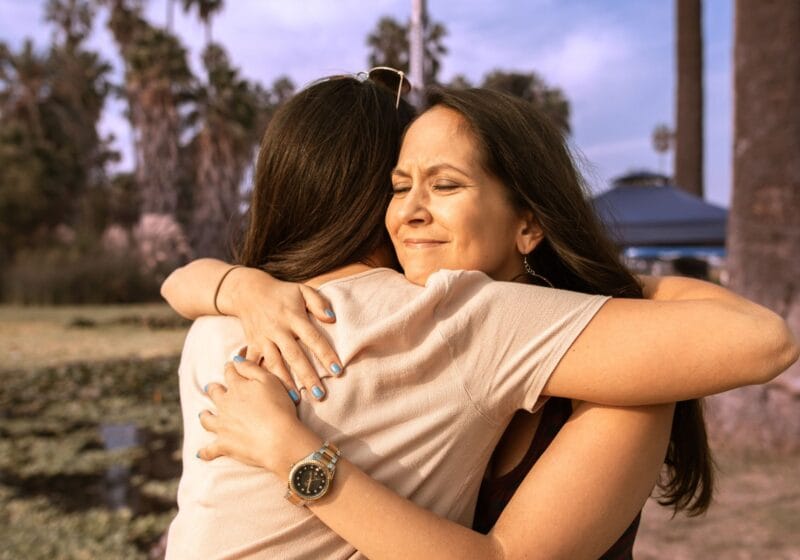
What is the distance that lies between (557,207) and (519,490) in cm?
65

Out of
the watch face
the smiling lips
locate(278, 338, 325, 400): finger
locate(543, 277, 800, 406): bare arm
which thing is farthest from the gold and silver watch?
the smiling lips

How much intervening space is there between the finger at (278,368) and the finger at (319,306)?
0.10 meters

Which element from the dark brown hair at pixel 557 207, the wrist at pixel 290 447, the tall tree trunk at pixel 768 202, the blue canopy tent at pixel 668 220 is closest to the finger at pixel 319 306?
the wrist at pixel 290 447

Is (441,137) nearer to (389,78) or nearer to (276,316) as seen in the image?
(389,78)

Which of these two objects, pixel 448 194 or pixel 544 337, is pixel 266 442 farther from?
pixel 448 194

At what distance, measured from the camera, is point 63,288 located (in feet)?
70.0

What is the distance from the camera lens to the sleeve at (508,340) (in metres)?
1.25

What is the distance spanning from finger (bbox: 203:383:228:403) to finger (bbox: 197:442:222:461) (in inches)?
3.4

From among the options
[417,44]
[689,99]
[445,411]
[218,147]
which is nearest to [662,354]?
[445,411]

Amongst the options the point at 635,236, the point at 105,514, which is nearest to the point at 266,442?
the point at 105,514

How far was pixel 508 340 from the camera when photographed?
1.25 meters

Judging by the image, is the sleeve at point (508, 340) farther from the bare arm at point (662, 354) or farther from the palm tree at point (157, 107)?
the palm tree at point (157, 107)

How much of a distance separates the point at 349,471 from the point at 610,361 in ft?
1.56

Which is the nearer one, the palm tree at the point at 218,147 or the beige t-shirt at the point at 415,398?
the beige t-shirt at the point at 415,398
